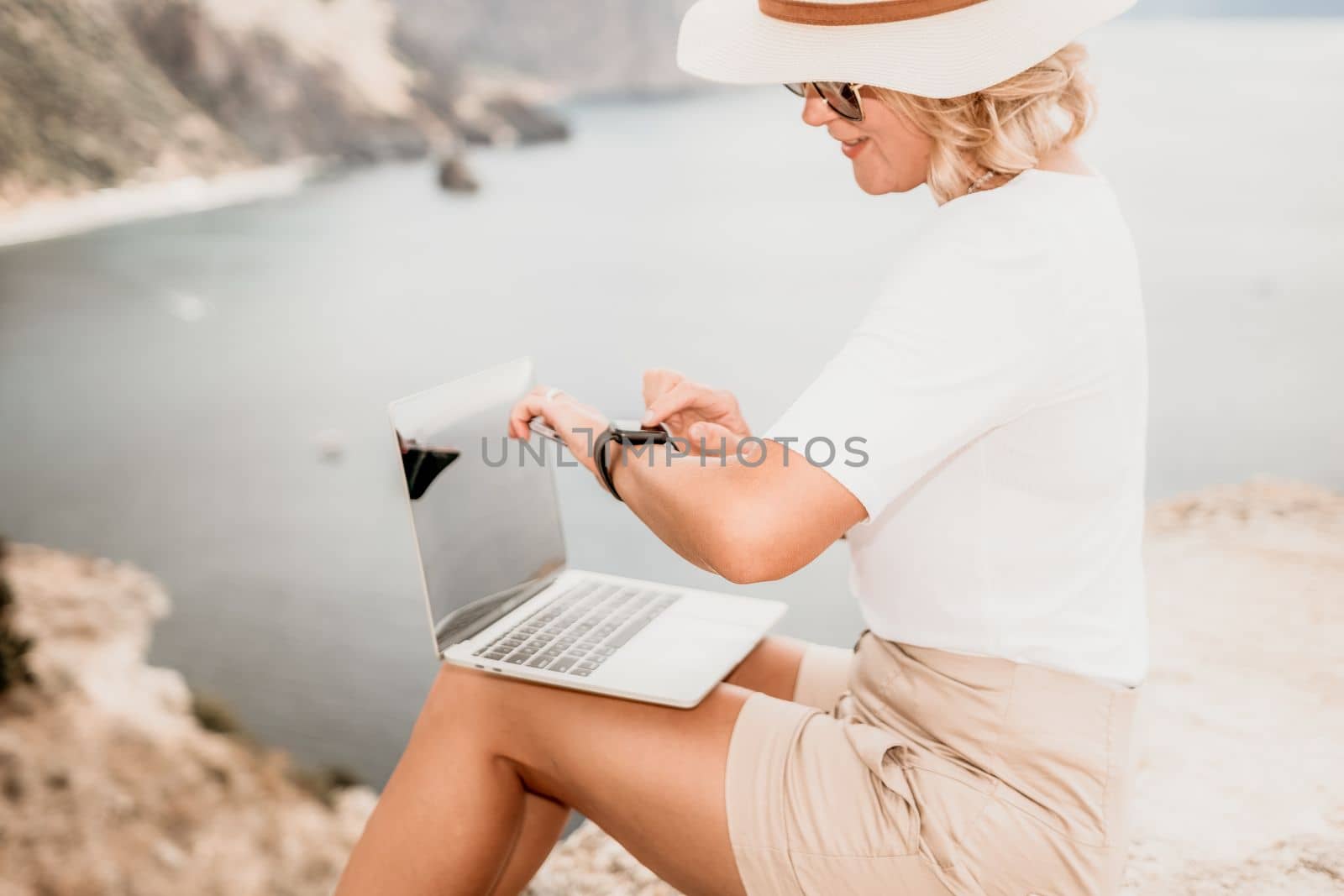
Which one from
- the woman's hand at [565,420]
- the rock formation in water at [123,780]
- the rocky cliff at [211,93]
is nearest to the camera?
the woman's hand at [565,420]

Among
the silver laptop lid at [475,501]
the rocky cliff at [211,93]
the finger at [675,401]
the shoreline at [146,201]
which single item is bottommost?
the silver laptop lid at [475,501]

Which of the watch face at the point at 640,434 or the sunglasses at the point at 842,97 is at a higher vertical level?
the sunglasses at the point at 842,97

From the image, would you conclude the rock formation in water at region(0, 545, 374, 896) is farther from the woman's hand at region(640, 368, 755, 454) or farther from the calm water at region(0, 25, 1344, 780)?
the woman's hand at region(640, 368, 755, 454)

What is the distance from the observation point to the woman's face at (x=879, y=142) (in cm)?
82

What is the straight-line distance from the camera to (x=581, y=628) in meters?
1.06

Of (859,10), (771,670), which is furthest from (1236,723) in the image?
(859,10)

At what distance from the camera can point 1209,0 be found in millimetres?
3035

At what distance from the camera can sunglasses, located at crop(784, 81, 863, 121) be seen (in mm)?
803

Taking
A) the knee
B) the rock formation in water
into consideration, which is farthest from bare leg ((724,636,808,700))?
the rock formation in water

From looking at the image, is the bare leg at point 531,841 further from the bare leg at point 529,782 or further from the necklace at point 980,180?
the necklace at point 980,180

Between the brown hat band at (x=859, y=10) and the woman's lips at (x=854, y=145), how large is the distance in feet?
0.37

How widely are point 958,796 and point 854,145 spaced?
1.85 feet

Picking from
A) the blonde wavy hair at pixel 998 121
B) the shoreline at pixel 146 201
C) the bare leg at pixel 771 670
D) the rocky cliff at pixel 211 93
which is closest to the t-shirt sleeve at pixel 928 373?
the blonde wavy hair at pixel 998 121

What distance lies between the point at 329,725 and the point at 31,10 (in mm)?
2524
